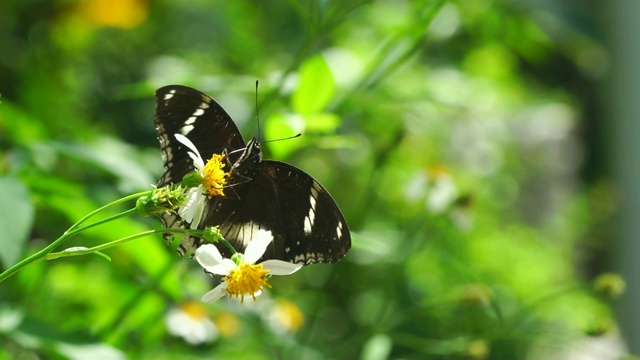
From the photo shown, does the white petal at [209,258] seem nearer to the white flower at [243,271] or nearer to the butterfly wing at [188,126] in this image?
the white flower at [243,271]

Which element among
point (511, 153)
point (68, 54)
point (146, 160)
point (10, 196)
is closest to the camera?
point (10, 196)

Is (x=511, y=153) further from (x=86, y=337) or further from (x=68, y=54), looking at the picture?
(x=86, y=337)

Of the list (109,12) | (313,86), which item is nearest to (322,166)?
(109,12)

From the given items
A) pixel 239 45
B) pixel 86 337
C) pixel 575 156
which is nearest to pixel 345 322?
pixel 239 45

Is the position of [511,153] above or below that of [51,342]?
above

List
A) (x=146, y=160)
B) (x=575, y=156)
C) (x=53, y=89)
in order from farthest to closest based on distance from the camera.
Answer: (x=575, y=156) < (x=53, y=89) < (x=146, y=160)

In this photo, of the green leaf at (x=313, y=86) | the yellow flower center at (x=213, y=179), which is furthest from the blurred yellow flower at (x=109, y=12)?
the yellow flower center at (x=213, y=179)

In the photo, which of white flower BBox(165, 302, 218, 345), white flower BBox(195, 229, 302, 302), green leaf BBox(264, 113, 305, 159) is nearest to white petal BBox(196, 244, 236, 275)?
white flower BBox(195, 229, 302, 302)
